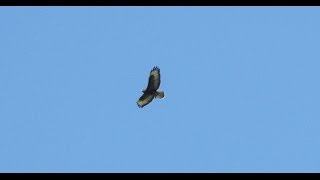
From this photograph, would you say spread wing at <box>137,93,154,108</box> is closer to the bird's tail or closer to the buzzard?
the buzzard

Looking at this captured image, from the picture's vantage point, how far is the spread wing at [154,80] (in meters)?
18.5

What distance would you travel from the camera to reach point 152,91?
19000 millimetres

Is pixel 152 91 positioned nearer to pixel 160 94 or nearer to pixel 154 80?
pixel 160 94

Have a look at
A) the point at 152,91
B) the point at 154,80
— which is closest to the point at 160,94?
the point at 152,91

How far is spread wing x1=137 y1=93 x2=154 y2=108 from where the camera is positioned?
19.2 meters

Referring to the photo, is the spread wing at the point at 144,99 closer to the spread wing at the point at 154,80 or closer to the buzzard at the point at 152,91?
the buzzard at the point at 152,91

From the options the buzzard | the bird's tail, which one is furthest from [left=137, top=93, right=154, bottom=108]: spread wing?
the bird's tail

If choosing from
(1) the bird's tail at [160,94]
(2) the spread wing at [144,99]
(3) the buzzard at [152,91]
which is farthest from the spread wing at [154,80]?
(2) the spread wing at [144,99]
